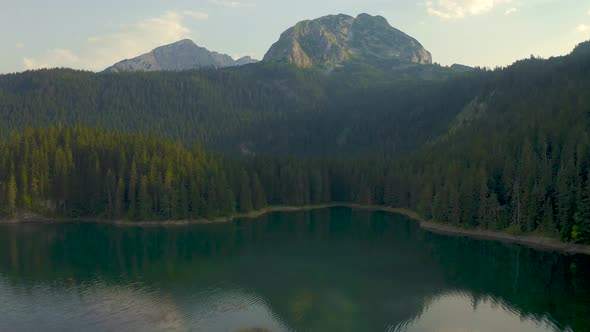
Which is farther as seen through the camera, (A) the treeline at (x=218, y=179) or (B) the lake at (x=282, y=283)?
(A) the treeline at (x=218, y=179)

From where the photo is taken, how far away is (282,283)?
9388cm

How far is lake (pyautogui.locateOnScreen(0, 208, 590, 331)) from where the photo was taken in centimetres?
7312

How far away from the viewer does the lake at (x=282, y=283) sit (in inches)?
2879

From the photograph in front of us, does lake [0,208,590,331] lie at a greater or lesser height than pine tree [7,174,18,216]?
lesser

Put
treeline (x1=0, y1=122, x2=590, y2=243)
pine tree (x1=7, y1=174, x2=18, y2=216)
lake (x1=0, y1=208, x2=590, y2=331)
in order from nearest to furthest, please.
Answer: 1. lake (x1=0, y1=208, x2=590, y2=331)
2. treeline (x1=0, y1=122, x2=590, y2=243)
3. pine tree (x1=7, y1=174, x2=18, y2=216)

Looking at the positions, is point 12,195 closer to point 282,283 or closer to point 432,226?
point 282,283

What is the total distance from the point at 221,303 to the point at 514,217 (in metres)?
89.8

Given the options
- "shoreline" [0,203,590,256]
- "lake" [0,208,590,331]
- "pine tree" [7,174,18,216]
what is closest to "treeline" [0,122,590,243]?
"pine tree" [7,174,18,216]

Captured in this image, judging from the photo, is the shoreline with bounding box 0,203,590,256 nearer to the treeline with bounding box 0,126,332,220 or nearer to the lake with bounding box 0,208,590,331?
the treeline with bounding box 0,126,332,220

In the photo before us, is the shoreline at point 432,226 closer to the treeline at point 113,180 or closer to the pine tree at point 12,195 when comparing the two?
the treeline at point 113,180

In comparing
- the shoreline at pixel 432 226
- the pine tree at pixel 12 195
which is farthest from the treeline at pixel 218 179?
the shoreline at pixel 432 226

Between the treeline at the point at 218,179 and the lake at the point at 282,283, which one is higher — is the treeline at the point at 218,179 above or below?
above

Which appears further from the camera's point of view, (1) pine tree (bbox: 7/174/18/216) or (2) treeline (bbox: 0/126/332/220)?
(2) treeline (bbox: 0/126/332/220)

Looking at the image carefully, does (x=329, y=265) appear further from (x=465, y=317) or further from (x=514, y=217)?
(x=514, y=217)
